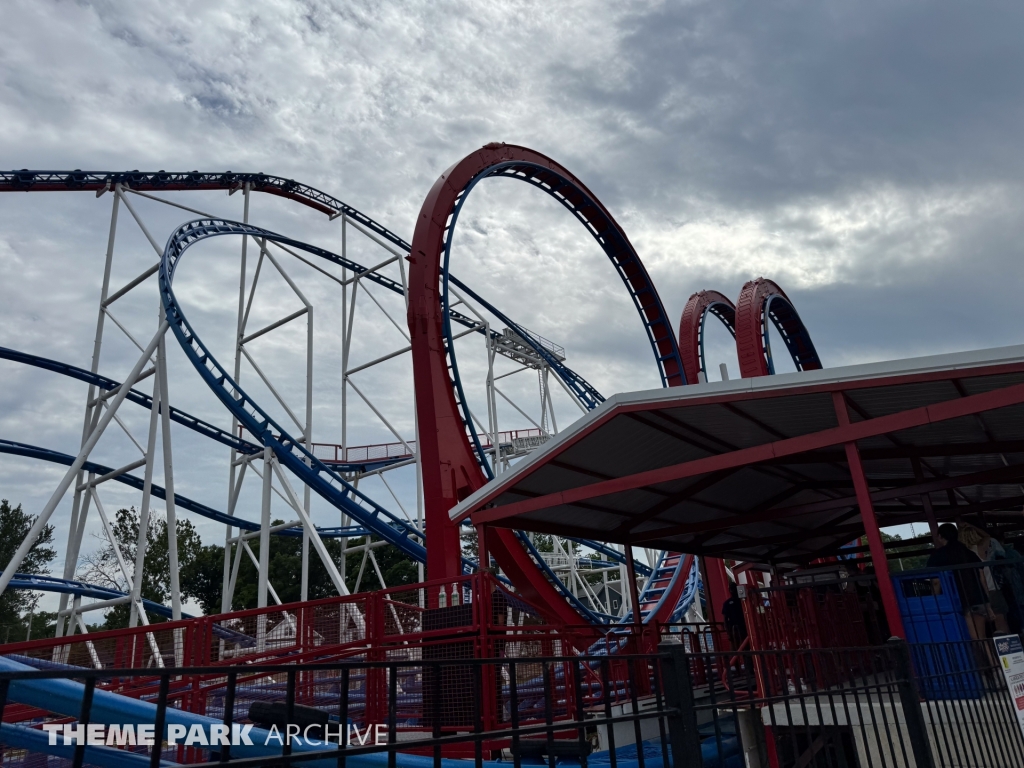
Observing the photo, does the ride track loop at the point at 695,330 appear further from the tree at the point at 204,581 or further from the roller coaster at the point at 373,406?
the tree at the point at 204,581

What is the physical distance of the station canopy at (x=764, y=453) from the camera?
18.9ft

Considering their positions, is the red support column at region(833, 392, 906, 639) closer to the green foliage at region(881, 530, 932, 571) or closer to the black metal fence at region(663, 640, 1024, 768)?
the black metal fence at region(663, 640, 1024, 768)

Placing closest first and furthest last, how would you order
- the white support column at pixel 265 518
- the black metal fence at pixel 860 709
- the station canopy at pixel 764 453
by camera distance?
the black metal fence at pixel 860 709 → the station canopy at pixel 764 453 → the white support column at pixel 265 518

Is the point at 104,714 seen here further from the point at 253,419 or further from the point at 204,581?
the point at 204,581

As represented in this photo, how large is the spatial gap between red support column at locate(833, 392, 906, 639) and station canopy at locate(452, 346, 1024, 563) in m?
0.04

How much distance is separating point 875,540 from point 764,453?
1.02m

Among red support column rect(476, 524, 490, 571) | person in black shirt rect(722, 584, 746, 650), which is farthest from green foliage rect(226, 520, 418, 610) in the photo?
red support column rect(476, 524, 490, 571)

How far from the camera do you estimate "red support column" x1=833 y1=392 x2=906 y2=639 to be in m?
5.39

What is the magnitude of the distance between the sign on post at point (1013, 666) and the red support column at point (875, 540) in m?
1.21

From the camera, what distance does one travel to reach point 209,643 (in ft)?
21.1

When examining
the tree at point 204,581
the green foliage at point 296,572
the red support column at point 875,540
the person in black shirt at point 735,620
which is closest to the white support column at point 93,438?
the person in black shirt at point 735,620

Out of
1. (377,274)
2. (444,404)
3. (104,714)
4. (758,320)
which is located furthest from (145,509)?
(758,320)

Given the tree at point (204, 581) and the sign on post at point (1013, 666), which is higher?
the tree at point (204, 581)

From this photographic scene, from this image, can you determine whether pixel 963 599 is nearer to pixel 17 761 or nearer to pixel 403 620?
pixel 403 620
